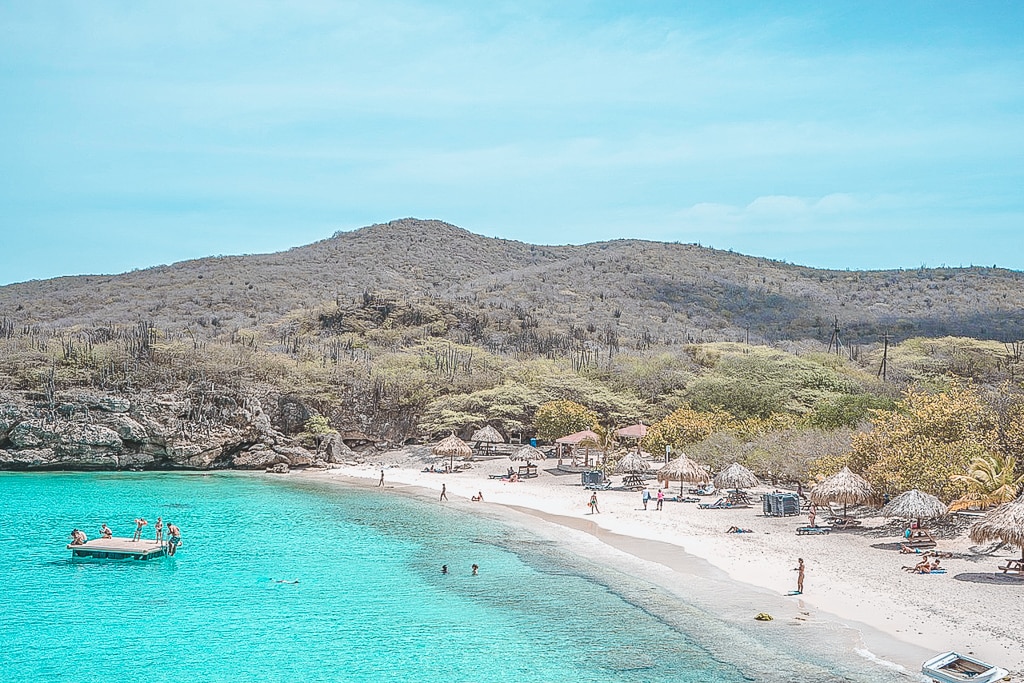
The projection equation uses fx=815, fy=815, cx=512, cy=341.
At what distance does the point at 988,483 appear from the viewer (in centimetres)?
2344

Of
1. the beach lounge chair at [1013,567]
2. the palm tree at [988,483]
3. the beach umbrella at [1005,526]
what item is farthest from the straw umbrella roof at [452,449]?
the beach lounge chair at [1013,567]

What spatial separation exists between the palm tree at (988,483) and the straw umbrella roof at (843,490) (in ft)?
10.0

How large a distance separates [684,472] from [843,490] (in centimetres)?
887

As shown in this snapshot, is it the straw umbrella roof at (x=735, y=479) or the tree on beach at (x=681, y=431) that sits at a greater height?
the tree on beach at (x=681, y=431)

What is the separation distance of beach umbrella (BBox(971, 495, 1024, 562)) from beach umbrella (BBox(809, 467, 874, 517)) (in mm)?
5887

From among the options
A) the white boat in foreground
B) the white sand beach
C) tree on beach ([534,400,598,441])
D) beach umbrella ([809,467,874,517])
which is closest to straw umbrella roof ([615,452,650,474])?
the white sand beach

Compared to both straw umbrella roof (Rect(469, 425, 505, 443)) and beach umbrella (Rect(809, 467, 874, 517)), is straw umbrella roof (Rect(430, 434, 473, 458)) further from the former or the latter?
beach umbrella (Rect(809, 467, 874, 517))

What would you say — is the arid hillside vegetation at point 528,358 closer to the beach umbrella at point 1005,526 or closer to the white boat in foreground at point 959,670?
the beach umbrella at point 1005,526

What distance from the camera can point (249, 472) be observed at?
166 feet

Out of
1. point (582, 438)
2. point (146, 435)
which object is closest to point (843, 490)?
point (582, 438)

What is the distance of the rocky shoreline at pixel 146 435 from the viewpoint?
49.8 metres

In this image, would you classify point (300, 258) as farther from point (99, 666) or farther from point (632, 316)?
point (99, 666)

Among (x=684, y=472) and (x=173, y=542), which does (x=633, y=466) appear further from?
(x=173, y=542)

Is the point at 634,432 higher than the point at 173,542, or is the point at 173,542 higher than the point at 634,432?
the point at 634,432
